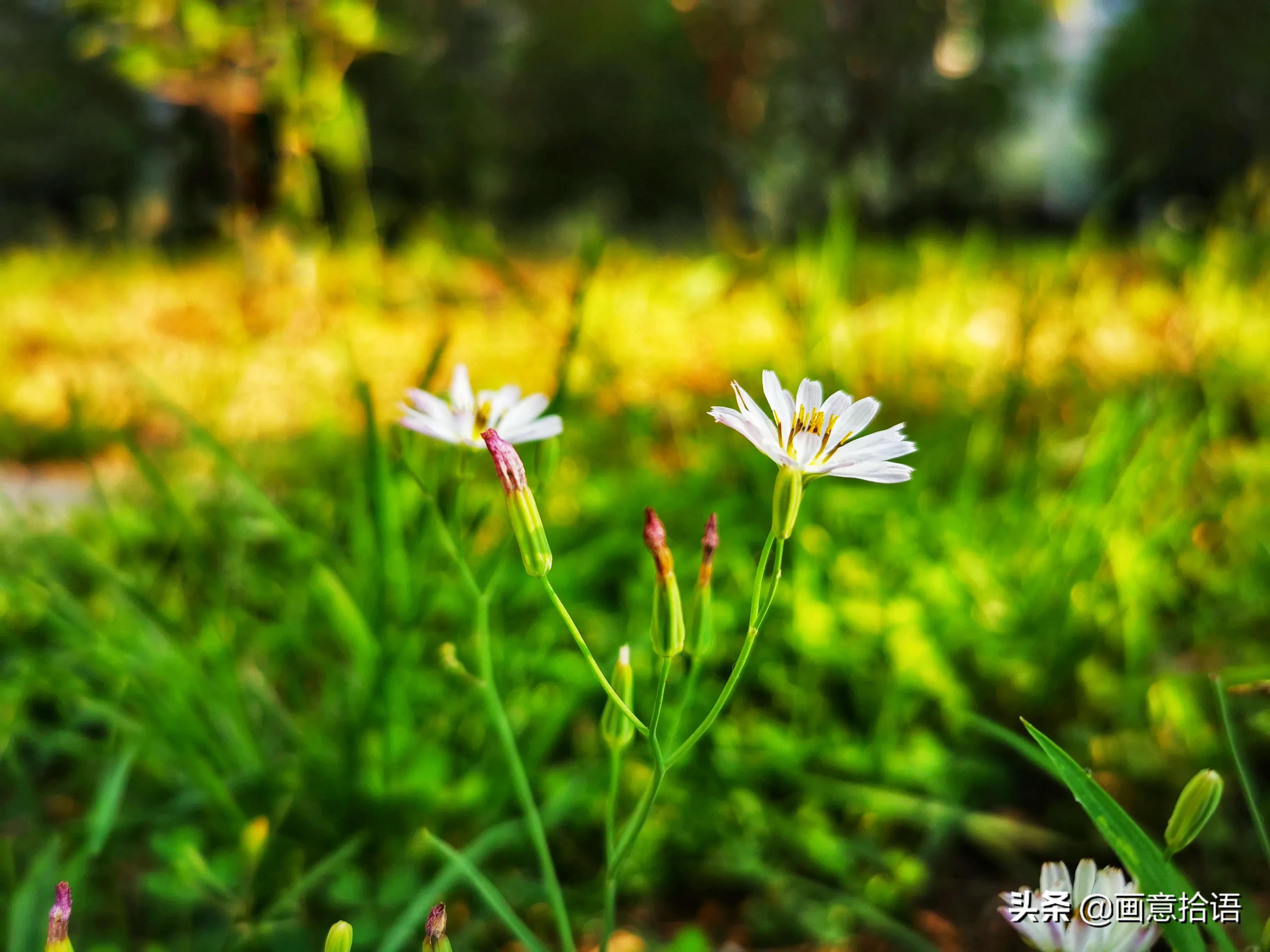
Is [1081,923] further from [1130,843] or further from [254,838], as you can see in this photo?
[254,838]

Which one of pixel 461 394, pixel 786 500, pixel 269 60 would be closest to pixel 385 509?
pixel 461 394

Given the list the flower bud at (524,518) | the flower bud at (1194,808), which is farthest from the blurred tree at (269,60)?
the flower bud at (1194,808)

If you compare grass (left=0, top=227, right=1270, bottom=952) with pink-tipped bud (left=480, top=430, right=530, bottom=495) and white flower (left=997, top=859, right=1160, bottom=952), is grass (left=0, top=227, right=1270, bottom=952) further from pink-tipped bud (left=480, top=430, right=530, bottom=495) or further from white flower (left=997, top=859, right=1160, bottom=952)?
white flower (left=997, top=859, right=1160, bottom=952)

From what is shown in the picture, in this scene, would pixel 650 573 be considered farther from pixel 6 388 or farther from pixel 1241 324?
pixel 6 388

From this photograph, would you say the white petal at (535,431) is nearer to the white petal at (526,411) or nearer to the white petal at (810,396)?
the white petal at (526,411)

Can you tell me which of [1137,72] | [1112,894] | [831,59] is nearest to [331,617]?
[1112,894]

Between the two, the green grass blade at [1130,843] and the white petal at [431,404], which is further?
the white petal at [431,404]

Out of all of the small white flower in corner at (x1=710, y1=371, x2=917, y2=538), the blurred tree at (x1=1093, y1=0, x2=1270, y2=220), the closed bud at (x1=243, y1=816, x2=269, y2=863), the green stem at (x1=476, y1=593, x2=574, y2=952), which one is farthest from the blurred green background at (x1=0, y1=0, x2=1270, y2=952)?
the blurred tree at (x1=1093, y1=0, x2=1270, y2=220)
